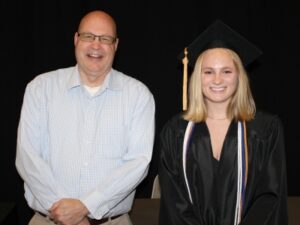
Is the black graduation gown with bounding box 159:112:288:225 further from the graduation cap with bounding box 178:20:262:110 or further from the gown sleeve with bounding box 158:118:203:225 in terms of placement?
the graduation cap with bounding box 178:20:262:110

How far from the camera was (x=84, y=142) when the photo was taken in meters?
2.64

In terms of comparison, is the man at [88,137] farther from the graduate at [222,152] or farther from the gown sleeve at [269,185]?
the gown sleeve at [269,185]

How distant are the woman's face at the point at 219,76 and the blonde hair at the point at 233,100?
46 millimetres

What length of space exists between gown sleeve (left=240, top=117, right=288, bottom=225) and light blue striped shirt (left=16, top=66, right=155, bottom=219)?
701 mm

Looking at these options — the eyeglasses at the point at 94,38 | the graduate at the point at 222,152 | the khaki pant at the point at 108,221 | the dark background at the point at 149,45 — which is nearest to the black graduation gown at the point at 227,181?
the graduate at the point at 222,152

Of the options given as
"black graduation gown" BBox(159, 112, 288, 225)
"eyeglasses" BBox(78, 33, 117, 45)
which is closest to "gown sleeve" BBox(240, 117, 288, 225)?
"black graduation gown" BBox(159, 112, 288, 225)

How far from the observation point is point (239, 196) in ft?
7.94

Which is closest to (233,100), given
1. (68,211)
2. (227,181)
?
(227,181)

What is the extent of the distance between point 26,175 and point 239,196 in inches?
54.0

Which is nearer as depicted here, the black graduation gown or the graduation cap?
the black graduation gown

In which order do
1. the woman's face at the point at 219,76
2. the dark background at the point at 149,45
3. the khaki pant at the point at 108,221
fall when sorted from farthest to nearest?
the dark background at the point at 149,45 → the khaki pant at the point at 108,221 → the woman's face at the point at 219,76

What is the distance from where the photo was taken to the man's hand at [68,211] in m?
2.44

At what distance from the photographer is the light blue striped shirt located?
100 inches

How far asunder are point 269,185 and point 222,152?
34 centimetres
